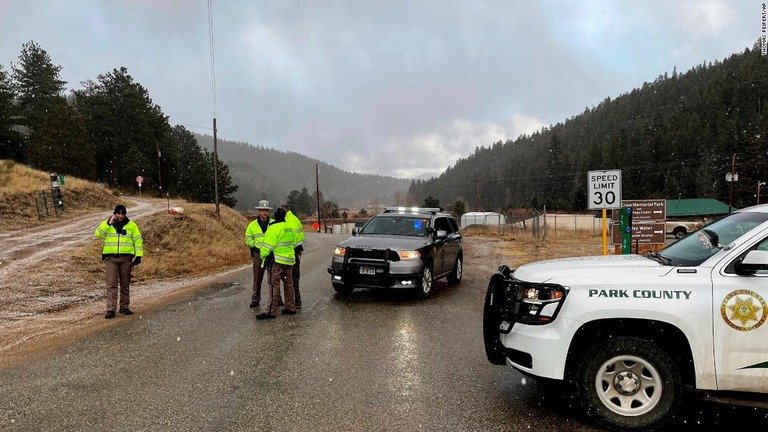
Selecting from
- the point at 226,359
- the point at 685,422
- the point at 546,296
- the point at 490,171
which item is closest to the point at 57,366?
the point at 226,359

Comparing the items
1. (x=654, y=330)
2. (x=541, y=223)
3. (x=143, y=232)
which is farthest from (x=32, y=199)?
(x=541, y=223)

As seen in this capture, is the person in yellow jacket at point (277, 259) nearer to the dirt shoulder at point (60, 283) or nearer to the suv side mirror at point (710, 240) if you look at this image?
the dirt shoulder at point (60, 283)

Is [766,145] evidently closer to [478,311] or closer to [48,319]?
[478,311]

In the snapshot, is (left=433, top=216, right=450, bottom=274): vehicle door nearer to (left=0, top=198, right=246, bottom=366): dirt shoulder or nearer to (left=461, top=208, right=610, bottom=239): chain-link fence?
(left=0, top=198, right=246, bottom=366): dirt shoulder

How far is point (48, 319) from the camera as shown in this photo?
846 cm

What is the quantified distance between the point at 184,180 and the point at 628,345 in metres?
83.2

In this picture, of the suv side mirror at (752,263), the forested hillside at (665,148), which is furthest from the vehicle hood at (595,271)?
the forested hillside at (665,148)

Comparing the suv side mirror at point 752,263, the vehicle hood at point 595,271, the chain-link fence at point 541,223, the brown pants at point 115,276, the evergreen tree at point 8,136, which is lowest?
the chain-link fence at point 541,223

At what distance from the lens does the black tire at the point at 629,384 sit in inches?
145

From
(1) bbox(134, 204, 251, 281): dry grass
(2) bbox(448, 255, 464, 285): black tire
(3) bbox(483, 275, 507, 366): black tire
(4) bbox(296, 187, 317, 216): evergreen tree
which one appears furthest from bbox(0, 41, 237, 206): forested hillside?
(4) bbox(296, 187, 317, 216): evergreen tree

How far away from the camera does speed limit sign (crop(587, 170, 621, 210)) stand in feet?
34.9

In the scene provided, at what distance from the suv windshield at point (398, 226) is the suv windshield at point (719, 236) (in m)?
6.16

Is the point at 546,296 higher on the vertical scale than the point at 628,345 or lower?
higher

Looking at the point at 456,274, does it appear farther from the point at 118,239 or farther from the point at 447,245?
the point at 118,239
